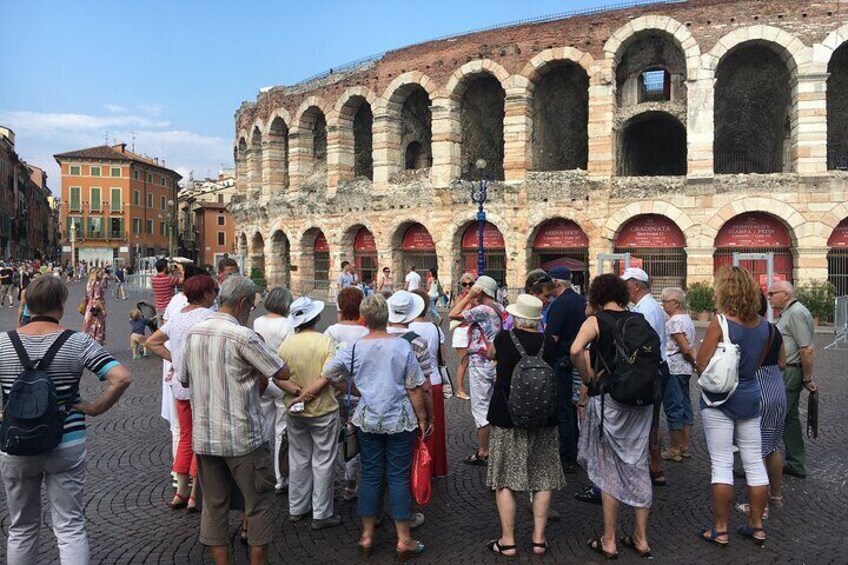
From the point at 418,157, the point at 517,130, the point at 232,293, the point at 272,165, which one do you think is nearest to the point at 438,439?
the point at 232,293

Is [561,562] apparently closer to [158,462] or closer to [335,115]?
[158,462]

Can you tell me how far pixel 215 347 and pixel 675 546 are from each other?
360 centimetres

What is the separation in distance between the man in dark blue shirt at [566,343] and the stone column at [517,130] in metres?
18.4

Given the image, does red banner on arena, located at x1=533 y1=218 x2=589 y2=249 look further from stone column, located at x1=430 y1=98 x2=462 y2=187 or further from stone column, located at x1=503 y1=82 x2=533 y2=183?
stone column, located at x1=430 y1=98 x2=462 y2=187

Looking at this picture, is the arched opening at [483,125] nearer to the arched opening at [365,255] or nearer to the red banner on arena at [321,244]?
the arched opening at [365,255]

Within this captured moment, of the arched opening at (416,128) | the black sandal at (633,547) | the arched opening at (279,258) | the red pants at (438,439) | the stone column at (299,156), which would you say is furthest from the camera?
the arched opening at (279,258)

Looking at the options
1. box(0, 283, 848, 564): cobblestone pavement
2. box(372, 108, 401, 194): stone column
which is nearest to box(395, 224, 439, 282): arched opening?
box(372, 108, 401, 194): stone column

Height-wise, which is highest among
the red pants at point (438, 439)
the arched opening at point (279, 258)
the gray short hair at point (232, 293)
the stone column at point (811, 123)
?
the stone column at point (811, 123)

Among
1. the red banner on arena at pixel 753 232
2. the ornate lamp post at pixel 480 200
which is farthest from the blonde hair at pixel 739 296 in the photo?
the red banner on arena at pixel 753 232

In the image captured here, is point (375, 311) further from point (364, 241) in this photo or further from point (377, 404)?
point (364, 241)

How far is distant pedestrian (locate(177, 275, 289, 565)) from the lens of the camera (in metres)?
4.18

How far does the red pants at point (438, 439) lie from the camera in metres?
6.24

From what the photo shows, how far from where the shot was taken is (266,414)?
225 inches

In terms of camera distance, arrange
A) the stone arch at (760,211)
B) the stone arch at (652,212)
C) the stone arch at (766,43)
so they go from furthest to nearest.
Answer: the stone arch at (652,212)
the stone arch at (760,211)
the stone arch at (766,43)
